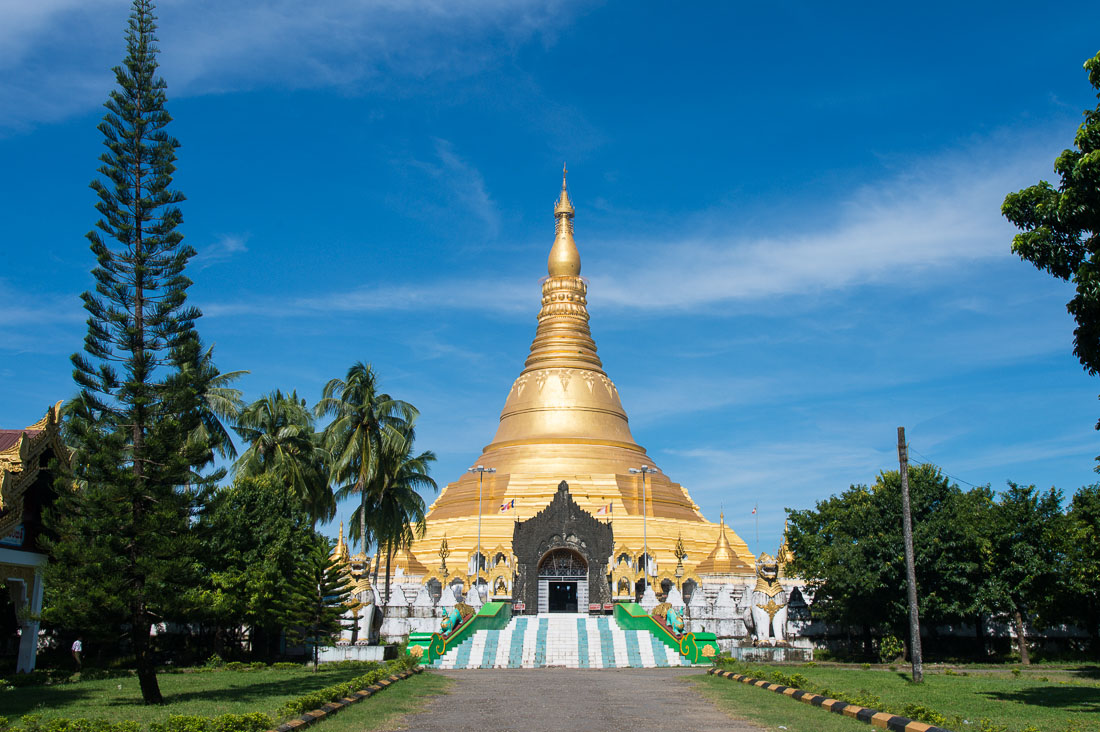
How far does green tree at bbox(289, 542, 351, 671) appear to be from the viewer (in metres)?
24.7

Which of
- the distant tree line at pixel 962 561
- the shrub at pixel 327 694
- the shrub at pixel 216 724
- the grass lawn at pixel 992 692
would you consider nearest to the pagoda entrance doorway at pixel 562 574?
the distant tree line at pixel 962 561

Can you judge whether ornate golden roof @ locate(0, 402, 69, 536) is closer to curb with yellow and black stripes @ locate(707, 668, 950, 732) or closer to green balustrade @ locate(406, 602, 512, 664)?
green balustrade @ locate(406, 602, 512, 664)

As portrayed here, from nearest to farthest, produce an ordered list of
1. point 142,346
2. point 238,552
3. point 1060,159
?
point 1060,159 < point 142,346 < point 238,552

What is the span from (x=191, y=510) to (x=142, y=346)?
2919 millimetres

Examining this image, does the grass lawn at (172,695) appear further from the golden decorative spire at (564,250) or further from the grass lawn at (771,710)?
the golden decorative spire at (564,250)

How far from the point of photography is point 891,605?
30.1m

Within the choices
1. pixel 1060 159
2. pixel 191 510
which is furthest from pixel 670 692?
pixel 1060 159

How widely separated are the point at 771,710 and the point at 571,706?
3.03m

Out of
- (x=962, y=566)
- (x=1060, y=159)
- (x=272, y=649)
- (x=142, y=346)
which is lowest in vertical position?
(x=272, y=649)

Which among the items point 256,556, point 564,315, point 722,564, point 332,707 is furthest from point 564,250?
point 332,707

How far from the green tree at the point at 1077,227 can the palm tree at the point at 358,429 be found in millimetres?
21817

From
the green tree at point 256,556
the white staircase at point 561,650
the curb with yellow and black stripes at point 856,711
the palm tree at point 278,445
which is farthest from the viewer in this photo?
the palm tree at point 278,445

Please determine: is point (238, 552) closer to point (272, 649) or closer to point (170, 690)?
point (272, 649)

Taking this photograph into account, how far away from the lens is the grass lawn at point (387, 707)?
1275cm
